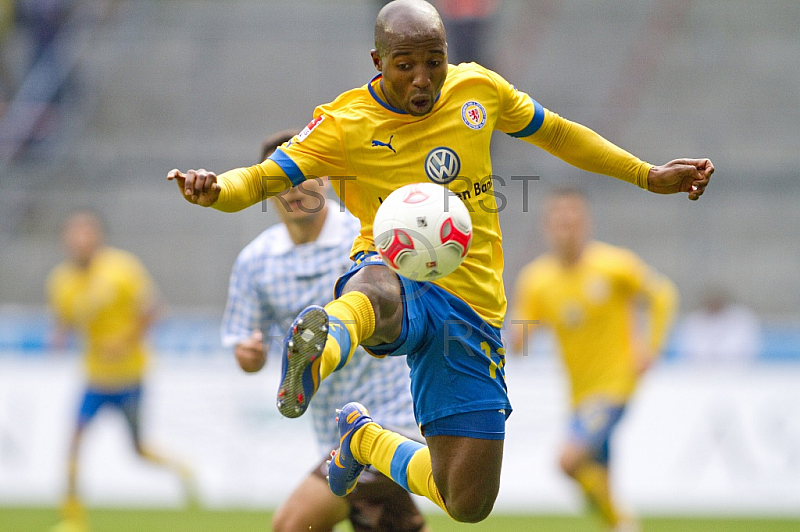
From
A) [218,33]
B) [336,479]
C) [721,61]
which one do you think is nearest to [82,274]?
[218,33]

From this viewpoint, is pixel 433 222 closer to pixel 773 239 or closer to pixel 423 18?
pixel 423 18

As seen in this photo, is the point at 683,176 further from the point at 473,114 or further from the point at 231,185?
the point at 231,185

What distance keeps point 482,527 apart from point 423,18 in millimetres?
7009

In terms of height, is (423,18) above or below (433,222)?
above

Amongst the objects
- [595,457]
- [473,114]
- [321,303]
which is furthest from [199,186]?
[595,457]

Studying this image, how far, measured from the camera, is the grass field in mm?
10312

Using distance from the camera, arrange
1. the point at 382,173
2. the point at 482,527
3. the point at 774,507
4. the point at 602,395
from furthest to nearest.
Answer: the point at 774,507, the point at 482,527, the point at 602,395, the point at 382,173

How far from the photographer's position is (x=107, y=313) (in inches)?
439

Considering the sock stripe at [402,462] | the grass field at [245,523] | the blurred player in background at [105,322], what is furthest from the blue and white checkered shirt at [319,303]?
the blurred player in background at [105,322]

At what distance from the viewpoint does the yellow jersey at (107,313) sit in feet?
35.7

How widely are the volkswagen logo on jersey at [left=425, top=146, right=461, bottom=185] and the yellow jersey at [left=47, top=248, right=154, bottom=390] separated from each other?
271 inches

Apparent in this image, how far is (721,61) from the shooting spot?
16.1 m

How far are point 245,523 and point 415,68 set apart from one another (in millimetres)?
7067

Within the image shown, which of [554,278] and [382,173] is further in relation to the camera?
[554,278]
